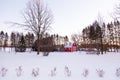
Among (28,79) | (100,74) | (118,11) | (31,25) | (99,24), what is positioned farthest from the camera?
(99,24)

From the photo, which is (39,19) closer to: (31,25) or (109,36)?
(31,25)

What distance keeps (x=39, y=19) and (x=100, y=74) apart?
94.6ft

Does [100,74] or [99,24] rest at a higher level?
[99,24]

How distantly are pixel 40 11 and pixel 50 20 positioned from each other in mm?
2700

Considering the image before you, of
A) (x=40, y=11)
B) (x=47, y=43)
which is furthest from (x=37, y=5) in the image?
(x=47, y=43)

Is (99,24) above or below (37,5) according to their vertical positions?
below

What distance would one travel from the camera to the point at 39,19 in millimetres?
38500

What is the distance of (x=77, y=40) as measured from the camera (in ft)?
300

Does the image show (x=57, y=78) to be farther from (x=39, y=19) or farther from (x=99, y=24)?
(x=99, y=24)

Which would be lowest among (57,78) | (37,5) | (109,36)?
(57,78)

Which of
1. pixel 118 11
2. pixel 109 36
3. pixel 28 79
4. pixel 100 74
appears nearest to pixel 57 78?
pixel 28 79

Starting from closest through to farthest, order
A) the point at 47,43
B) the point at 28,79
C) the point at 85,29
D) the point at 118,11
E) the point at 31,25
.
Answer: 1. the point at 28,79
2. the point at 118,11
3. the point at 31,25
4. the point at 47,43
5. the point at 85,29

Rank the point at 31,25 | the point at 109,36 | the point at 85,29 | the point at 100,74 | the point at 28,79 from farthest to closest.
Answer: the point at 85,29, the point at 109,36, the point at 31,25, the point at 100,74, the point at 28,79

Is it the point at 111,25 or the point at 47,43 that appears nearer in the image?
the point at 47,43
